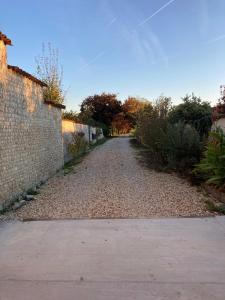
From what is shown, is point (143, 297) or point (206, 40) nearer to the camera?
point (143, 297)

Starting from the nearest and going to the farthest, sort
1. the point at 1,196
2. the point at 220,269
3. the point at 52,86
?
the point at 220,269 → the point at 1,196 → the point at 52,86

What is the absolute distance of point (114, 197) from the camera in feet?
28.5

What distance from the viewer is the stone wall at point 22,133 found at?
7762 mm

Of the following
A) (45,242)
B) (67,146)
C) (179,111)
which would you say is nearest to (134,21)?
(179,111)

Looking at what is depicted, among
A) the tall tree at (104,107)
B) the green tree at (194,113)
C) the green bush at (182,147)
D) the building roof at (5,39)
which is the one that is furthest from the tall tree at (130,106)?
the building roof at (5,39)

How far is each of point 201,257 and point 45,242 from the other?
225cm

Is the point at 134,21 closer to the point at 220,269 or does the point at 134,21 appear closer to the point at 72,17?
the point at 72,17

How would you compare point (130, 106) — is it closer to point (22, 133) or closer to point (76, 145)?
point (76, 145)

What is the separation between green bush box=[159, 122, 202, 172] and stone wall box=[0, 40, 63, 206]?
166 inches

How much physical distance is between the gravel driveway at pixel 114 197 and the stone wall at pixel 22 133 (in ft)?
1.81

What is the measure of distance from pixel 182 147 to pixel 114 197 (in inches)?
161

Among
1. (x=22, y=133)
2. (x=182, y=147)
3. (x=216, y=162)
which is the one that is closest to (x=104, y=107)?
(x=182, y=147)

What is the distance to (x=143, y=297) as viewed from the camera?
362cm

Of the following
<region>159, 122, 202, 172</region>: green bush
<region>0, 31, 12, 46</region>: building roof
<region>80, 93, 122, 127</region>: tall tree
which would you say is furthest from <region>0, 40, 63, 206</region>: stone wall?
<region>80, 93, 122, 127</region>: tall tree
